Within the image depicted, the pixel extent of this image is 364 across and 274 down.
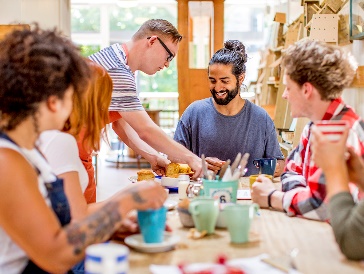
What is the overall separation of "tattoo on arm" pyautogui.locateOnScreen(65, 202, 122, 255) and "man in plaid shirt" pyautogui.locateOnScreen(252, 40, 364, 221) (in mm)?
821

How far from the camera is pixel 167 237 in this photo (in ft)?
5.77

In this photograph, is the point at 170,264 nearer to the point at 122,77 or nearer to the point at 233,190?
the point at 233,190

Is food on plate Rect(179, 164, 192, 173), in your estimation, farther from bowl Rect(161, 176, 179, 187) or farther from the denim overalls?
the denim overalls

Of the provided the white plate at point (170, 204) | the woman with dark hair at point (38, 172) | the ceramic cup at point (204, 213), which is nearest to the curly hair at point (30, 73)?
the woman with dark hair at point (38, 172)

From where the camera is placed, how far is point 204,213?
71.0 inches

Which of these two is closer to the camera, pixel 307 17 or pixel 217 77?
pixel 217 77

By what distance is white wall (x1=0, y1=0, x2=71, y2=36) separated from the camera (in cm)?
562

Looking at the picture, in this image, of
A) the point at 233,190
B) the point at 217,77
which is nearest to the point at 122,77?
the point at 217,77

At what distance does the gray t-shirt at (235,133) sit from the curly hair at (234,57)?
240mm

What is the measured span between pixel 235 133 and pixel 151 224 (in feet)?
6.27

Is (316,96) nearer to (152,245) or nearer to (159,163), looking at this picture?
(152,245)

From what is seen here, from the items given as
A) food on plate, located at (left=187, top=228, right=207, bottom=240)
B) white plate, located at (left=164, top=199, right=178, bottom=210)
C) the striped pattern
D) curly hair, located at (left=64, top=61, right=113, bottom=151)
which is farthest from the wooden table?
the striped pattern

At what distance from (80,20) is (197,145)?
10927 mm

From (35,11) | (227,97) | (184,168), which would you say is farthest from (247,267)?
(35,11)
